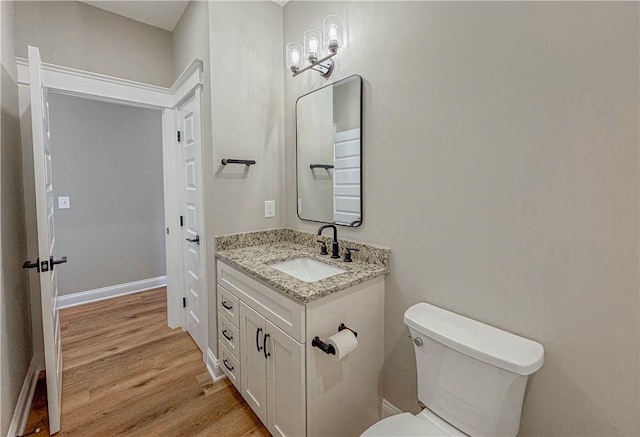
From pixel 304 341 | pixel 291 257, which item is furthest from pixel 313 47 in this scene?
pixel 304 341

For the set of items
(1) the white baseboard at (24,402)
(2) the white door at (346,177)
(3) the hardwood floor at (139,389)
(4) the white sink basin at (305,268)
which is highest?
(2) the white door at (346,177)

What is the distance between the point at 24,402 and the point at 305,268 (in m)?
1.79

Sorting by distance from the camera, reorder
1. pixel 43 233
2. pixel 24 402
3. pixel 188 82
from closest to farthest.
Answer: pixel 43 233 < pixel 24 402 < pixel 188 82

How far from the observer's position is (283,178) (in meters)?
2.23

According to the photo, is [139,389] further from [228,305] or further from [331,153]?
[331,153]

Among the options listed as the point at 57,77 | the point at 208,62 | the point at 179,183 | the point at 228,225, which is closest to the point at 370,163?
the point at 228,225

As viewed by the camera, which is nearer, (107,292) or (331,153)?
(331,153)

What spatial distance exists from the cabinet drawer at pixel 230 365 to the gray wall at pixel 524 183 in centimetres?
93

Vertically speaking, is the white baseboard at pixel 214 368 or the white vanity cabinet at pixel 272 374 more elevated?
the white vanity cabinet at pixel 272 374

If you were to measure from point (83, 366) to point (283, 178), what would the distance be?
6.59ft

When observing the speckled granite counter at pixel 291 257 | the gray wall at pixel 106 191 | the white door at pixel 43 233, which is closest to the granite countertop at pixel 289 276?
the speckled granite counter at pixel 291 257

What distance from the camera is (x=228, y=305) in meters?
1.80

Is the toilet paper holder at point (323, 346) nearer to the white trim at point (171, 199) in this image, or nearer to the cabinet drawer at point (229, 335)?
the cabinet drawer at point (229, 335)

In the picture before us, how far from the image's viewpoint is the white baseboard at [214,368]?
77.9 inches
